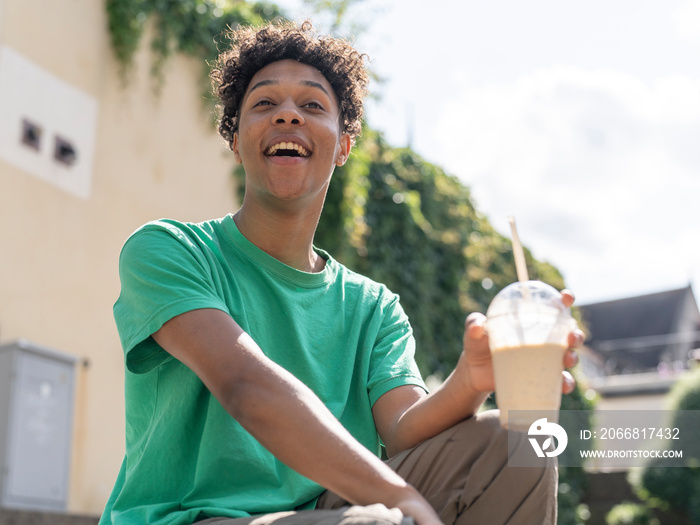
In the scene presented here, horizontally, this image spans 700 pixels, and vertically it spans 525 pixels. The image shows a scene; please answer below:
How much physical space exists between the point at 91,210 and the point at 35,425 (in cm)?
193

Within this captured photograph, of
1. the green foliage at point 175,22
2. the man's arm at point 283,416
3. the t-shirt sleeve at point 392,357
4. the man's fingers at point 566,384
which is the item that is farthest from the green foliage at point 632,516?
the man's arm at point 283,416

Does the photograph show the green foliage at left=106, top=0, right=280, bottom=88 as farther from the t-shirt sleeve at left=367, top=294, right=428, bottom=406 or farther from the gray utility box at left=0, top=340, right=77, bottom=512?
the t-shirt sleeve at left=367, top=294, right=428, bottom=406

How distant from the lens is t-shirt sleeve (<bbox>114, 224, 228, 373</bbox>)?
1.73 metres

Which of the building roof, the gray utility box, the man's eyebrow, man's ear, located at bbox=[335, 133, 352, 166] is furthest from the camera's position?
the building roof

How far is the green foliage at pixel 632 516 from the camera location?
936cm

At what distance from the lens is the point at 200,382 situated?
183 cm

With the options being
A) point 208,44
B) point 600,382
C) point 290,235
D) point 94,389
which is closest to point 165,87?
point 208,44

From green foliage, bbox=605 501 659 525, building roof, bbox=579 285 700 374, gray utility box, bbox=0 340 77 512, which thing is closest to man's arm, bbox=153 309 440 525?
gray utility box, bbox=0 340 77 512

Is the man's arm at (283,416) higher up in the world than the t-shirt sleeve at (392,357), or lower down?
lower down

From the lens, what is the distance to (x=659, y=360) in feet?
96.0

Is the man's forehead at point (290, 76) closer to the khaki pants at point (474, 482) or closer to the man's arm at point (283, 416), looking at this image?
the man's arm at point (283, 416)

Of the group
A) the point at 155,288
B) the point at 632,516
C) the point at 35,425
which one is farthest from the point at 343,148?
the point at 632,516

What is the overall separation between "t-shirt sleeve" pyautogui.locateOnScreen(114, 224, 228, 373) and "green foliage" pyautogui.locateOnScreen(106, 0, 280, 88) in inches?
238

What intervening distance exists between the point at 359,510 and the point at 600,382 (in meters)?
20.6
